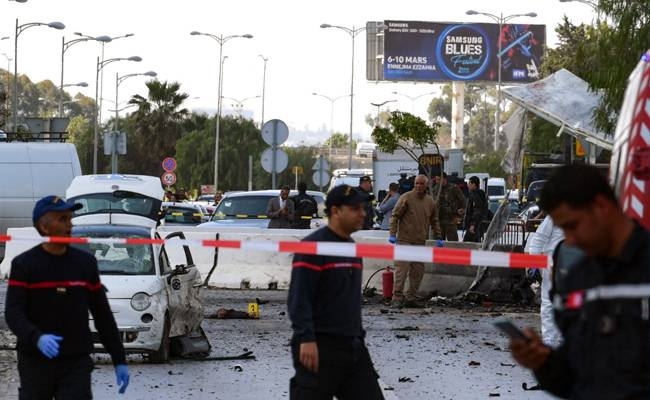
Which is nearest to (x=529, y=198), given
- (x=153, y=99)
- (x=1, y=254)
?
(x=1, y=254)

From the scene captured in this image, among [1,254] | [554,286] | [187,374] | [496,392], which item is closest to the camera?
[554,286]

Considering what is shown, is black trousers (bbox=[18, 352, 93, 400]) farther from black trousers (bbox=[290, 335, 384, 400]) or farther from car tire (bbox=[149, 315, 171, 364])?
car tire (bbox=[149, 315, 171, 364])

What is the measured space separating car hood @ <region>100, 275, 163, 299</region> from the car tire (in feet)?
1.06

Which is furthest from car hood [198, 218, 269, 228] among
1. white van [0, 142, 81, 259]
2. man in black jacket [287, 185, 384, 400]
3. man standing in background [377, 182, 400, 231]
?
man in black jacket [287, 185, 384, 400]

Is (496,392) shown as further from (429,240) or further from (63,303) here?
(429,240)

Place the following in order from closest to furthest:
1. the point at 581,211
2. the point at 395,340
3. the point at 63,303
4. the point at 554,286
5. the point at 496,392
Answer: the point at 581,211 → the point at 554,286 → the point at 63,303 → the point at 496,392 → the point at 395,340

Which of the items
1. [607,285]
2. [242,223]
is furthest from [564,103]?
[607,285]

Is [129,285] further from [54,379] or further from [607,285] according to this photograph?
[607,285]

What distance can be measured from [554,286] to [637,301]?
741 millimetres

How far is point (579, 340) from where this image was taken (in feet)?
15.6

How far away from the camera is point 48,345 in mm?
7230

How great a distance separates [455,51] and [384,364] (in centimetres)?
10073

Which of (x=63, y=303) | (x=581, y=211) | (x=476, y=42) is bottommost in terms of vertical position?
(x=63, y=303)

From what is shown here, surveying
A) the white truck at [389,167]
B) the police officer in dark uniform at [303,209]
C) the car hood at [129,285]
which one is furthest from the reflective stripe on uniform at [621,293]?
the white truck at [389,167]
